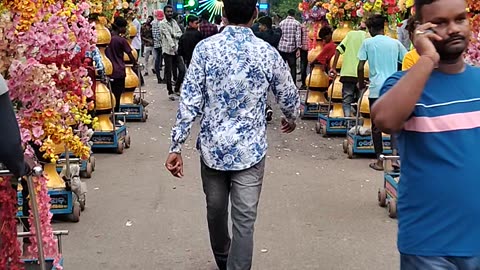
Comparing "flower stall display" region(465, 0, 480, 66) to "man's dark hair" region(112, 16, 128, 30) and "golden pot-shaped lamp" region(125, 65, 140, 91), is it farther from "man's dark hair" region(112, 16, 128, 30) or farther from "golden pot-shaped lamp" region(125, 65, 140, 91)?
"golden pot-shaped lamp" region(125, 65, 140, 91)

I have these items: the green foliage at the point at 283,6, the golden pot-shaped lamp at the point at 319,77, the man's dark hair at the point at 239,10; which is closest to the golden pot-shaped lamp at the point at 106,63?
the golden pot-shaped lamp at the point at 319,77

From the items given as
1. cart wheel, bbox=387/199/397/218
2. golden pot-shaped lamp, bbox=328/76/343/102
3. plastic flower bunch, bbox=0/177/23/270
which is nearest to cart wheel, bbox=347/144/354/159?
golden pot-shaped lamp, bbox=328/76/343/102

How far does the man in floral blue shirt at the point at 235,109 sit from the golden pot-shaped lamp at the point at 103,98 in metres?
5.50

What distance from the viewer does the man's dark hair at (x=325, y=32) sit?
12625 mm

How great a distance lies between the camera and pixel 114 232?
6.58 meters

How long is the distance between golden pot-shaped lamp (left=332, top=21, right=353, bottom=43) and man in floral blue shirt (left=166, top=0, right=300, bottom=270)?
7087 millimetres

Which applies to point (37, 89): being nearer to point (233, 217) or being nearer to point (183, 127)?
point (183, 127)

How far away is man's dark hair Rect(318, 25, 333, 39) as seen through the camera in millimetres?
12625

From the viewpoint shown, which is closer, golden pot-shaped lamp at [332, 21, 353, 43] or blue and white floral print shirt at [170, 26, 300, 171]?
blue and white floral print shirt at [170, 26, 300, 171]

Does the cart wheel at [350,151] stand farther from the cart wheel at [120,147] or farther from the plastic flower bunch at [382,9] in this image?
the cart wheel at [120,147]

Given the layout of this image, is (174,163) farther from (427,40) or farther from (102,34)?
(102,34)

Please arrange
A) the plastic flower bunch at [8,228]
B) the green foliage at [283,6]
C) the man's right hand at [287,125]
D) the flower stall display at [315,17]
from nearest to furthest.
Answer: the plastic flower bunch at [8,228]
the man's right hand at [287,125]
the flower stall display at [315,17]
the green foliage at [283,6]

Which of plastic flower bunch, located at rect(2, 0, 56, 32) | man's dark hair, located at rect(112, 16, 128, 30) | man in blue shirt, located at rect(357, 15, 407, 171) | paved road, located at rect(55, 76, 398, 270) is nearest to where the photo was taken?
plastic flower bunch, located at rect(2, 0, 56, 32)

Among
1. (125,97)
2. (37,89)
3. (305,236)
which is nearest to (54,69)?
(37,89)
